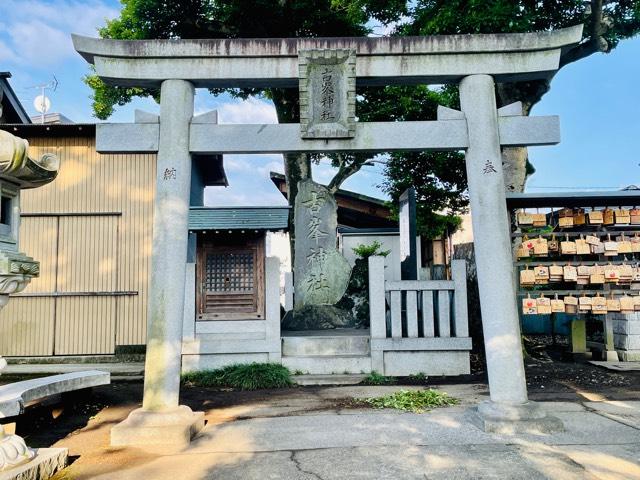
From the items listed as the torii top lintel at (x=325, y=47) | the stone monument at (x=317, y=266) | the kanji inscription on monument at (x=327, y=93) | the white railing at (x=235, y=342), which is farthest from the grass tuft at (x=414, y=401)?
the torii top lintel at (x=325, y=47)

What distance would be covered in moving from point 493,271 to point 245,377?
16.7 ft

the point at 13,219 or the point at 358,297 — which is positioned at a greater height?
the point at 13,219

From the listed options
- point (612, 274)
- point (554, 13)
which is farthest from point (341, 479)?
point (554, 13)

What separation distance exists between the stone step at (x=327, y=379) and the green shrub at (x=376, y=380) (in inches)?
3.5

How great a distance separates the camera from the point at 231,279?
1088cm

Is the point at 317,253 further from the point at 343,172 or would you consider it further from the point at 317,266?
the point at 343,172

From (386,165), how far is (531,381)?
29.1 ft

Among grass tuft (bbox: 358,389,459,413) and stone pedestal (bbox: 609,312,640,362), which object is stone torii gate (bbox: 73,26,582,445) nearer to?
grass tuft (bbox: 358,389,459,413)

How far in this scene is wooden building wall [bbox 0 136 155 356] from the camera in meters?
12.2

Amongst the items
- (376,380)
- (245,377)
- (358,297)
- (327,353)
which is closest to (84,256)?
(245,377)

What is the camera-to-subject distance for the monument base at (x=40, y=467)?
3883 millimetres

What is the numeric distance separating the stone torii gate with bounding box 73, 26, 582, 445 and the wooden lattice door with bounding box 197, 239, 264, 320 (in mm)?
4957

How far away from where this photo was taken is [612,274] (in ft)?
28.2

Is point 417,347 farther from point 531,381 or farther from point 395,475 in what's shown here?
point 395,475
